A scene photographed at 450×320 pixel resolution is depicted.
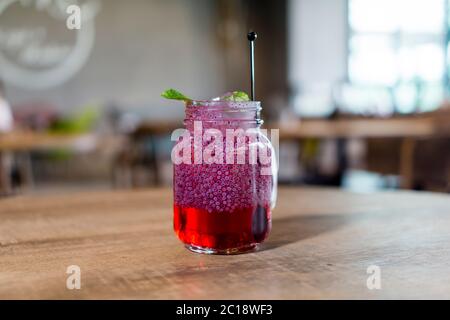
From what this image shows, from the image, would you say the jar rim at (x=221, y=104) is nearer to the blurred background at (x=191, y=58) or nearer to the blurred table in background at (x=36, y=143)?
the blurred table in background at (x=36, y=143)

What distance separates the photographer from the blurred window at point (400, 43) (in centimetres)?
675

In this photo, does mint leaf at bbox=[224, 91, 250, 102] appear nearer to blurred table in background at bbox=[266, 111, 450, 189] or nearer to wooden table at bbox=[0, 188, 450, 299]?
wooden table at bbox=[0, 188, 450, 299]

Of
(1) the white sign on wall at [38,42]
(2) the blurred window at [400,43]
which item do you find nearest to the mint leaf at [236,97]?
(2) the blurred window at [400,43]

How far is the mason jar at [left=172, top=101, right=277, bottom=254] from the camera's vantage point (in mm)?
696

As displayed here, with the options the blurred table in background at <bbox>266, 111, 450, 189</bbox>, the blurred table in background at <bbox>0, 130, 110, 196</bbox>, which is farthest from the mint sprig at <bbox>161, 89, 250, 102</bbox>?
the blurred table in background at <bbox>0, 130, 110, 196</bbox>

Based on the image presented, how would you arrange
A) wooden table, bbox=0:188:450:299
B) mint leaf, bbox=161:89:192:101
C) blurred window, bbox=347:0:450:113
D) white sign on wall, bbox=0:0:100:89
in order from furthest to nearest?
blurred window, bbox=347:0:450:113 → white sign on wall, bbox=0:0:100:89 → mint leaf, bbox=161:89:192:101 → wooden table, bbox=0:188:450:299

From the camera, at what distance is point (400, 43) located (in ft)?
22.5

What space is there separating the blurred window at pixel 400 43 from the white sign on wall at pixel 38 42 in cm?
332

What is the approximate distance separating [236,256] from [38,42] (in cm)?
657

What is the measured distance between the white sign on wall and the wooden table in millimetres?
5947

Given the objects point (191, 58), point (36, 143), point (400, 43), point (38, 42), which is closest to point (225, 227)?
point (36, 143)

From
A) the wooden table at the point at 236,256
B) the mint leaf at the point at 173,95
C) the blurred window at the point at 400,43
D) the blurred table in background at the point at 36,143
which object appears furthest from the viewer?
Answer: the blurred window at the point at 400,43

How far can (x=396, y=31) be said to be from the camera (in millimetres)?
6848

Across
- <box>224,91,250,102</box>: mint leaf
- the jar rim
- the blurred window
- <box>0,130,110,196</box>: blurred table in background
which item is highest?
the blurred window
